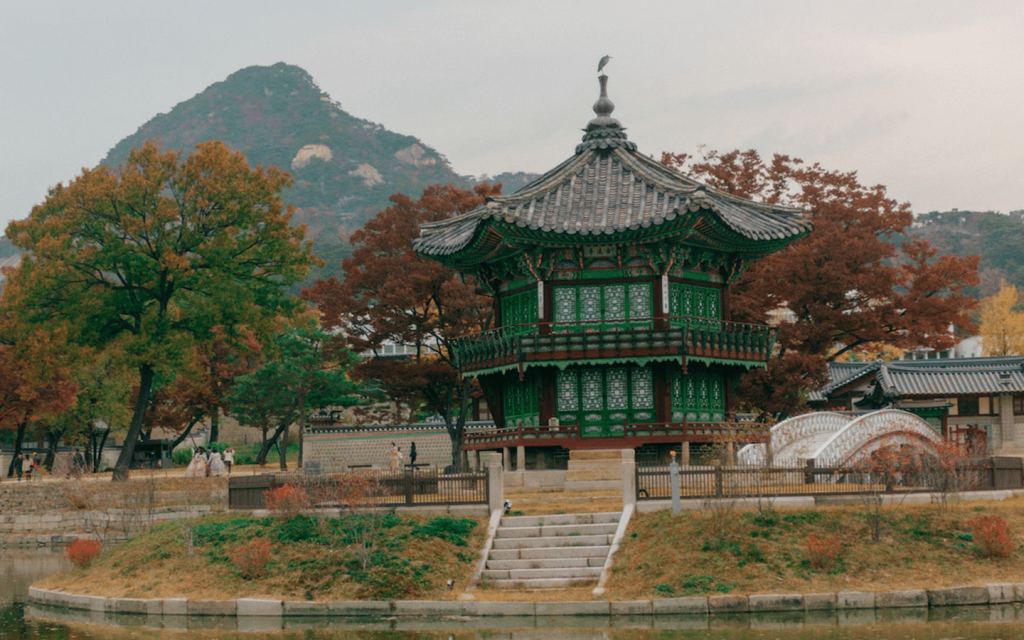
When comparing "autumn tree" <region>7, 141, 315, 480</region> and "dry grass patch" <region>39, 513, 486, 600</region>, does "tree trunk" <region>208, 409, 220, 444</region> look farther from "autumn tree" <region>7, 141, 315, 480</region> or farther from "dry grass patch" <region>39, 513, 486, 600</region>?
"dry grass patch" <region>39, 513, 486, 600</region>

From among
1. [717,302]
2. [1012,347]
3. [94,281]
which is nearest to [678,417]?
[717,302]

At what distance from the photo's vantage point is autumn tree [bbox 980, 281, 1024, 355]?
84938 mm

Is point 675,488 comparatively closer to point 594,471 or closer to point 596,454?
point 594,471

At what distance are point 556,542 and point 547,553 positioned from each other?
30.7 inches

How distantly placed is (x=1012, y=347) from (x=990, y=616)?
214 feet

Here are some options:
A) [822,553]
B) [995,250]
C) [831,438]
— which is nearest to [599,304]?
[831,438]

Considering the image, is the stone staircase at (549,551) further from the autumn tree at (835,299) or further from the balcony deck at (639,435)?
the autumn tree at (835,299)

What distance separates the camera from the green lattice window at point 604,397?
42.6 metres

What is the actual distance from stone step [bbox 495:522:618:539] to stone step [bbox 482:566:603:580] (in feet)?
6.21

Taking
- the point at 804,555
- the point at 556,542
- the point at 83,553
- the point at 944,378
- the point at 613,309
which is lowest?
the point at 83,553

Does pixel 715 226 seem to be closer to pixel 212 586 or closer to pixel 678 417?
pixel 678 417

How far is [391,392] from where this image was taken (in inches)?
2264

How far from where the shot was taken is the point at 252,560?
1185 inches

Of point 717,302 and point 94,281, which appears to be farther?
point 94,281
